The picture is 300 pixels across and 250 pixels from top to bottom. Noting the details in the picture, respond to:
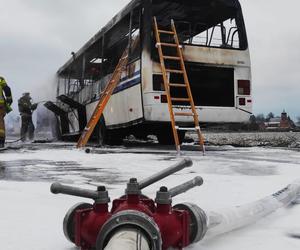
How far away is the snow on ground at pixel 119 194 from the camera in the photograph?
2.07m

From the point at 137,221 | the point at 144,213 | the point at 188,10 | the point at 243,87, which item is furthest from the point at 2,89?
the point at 137,221

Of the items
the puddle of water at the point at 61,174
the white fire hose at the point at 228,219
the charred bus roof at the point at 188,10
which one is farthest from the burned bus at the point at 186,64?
the white fire hose at the point at 228,219

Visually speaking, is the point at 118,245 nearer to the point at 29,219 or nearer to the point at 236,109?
the point at 29,219

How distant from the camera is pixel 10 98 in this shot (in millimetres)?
10133

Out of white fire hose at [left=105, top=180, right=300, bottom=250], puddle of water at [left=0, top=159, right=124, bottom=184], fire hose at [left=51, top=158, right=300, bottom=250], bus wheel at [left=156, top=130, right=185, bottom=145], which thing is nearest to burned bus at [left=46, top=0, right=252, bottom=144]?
bus wheel at [left=156, top=130, right=185, bottom=145]

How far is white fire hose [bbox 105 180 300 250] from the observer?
1482mm

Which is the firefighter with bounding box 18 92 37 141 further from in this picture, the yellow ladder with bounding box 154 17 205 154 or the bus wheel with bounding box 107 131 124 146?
the yellow ladder with bounding box 154 17 205 154

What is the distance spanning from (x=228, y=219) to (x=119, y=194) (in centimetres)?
133

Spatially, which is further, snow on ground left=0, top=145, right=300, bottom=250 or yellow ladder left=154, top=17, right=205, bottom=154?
yellow ladder left=154, top=17, right=205, bottom=154

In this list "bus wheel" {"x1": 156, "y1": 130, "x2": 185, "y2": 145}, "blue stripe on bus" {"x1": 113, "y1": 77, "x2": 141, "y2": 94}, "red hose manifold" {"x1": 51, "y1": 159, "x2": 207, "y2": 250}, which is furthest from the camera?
"bus wheel" {"x1": 156, "y1": 130, "x2": 185, "y2": 145}

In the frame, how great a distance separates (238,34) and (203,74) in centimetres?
116

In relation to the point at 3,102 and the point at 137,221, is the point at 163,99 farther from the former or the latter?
the point at 137,221

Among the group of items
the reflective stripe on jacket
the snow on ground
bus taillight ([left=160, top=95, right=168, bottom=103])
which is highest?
the reflective stripe on jacket

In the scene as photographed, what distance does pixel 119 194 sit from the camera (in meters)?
3.37
